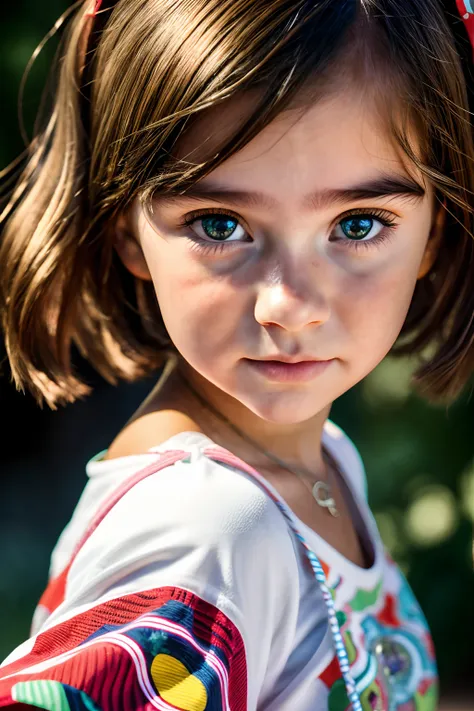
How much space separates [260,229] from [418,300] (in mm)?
488

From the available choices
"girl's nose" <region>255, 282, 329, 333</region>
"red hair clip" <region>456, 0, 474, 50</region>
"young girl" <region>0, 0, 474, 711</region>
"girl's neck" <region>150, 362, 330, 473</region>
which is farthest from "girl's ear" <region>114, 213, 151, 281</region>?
"red hair clip" <region>456, 0, 474, 50</region>

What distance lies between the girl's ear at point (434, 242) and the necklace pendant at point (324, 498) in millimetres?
293

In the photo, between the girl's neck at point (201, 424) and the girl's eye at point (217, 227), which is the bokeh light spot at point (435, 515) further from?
the girl's eye at point (217, 227)

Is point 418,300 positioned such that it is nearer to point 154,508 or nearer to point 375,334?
point 375,334

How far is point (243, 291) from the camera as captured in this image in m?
0.93

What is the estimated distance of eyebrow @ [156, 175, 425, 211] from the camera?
903mm

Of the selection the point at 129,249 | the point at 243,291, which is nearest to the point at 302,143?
the point at 243,291

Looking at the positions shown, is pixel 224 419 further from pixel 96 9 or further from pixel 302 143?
pixel 96 9

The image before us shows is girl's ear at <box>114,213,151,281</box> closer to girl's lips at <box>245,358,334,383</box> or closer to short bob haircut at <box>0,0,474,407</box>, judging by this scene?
short bob haircut at <box>0,0,474,407</box>

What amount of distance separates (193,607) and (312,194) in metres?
0.39

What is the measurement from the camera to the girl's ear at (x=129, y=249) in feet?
3.62

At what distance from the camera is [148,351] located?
137cm

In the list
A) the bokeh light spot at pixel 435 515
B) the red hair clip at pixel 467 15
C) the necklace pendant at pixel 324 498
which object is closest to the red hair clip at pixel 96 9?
the red hair clip at pixel 467 15

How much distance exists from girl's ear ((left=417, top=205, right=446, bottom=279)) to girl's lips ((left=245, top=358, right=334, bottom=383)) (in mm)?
253
